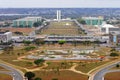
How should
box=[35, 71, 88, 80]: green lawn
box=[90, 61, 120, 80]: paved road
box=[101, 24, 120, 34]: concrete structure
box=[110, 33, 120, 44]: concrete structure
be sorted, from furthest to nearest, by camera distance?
box=[101, 24, 120, 34]: concrete structure < box=[110, 33, 120, 44]: concrete structure < box=[90, 61, 120, 80]: paved road < box=[35, 71, 88, 80]: green lawn

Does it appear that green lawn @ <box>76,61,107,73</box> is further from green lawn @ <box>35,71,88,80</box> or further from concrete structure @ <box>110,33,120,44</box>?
concrete structure @ <box>110,33,120,44</box>

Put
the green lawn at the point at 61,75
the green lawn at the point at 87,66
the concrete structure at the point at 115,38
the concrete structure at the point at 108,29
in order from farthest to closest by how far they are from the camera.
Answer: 1. the concrete structure at the point at 108,29
2. the concrete structure at the point at 115,38
3. the green lawn at the point at 87,66
4. the green lawn at the point at 61,75

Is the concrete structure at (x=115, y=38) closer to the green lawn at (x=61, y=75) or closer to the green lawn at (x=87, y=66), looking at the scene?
the green lawn at (x=87, y=66)

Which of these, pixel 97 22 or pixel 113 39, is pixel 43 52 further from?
pixel 97 22

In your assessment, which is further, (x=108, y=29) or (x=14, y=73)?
(x=108, y=29)

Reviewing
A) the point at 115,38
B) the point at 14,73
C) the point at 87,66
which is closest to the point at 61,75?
the point at 14,73

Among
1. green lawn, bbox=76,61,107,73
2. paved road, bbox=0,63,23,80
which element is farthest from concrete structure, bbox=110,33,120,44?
paved road, bbox=0,63,23,80

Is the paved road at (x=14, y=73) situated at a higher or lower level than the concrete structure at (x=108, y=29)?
higher

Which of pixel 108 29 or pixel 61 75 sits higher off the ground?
pixel 61 75

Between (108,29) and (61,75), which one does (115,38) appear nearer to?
(108,29)

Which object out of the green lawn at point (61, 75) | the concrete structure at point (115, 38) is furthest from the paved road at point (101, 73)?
the concrete structure at point (115, 38)

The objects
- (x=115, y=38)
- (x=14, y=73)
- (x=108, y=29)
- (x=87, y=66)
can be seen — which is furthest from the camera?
(x=108, y=29)
